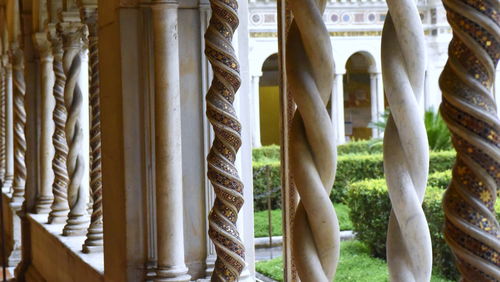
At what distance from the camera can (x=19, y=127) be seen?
32.7 ft

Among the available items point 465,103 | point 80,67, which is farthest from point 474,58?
point 80,67

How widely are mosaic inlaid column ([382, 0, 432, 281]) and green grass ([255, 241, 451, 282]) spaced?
14.8ft

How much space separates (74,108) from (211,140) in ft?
8.41

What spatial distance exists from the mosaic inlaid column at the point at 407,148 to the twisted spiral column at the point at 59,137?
5081 millimetres

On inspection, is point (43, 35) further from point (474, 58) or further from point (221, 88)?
point (474, 58)

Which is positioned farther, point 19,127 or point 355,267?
point 19,127

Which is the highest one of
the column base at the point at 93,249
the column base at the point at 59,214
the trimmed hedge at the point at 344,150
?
the column base at the point at 93,249

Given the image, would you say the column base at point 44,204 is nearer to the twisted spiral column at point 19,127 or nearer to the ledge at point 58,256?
the ledge at point 58,256

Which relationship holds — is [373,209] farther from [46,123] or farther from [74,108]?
[74,108]

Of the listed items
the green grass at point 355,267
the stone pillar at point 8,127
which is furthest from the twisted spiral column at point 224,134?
the stone pillar at point 8,127

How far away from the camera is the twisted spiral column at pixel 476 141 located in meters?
1.78

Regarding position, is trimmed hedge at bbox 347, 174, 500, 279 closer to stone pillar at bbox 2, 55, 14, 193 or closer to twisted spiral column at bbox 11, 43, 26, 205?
twisted spiral column at bbox 11, 43, 26, 205

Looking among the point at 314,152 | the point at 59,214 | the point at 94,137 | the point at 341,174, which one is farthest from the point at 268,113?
the point at 314,152

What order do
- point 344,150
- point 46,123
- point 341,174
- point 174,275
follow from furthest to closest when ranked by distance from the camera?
point 344,150 < point 341,174 < point 46,123 < point 174,275
